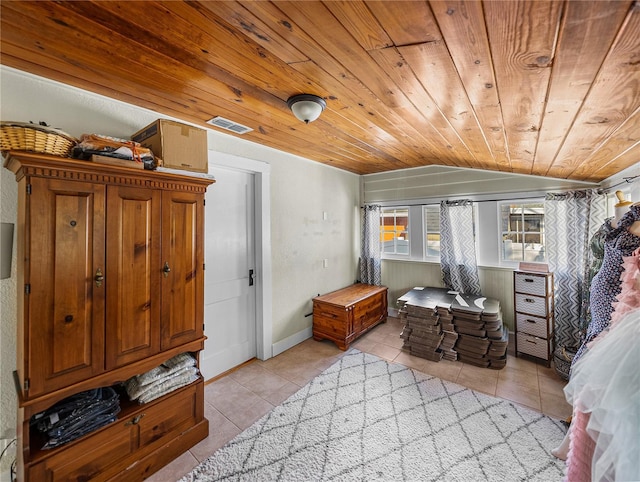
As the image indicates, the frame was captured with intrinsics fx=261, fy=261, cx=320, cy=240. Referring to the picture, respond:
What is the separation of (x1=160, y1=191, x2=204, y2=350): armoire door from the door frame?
1.03 metres

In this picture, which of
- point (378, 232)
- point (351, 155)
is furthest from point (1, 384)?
point (378, 232)

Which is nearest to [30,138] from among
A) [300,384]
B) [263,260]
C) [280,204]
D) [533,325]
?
[263,260]

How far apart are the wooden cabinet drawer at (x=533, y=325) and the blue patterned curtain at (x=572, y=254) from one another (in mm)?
186

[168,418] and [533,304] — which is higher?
[533,304]

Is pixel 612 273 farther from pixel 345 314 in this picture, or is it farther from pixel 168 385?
pixel 168 385

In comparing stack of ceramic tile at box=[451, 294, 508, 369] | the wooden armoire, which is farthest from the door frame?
stack of ceramic tile at box=[451, 294, 508, 369]

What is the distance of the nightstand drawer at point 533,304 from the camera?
2.66 metres

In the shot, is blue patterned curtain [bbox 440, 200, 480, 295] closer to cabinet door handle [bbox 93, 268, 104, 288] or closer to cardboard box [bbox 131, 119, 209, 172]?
cardboard box [bbox 131, 119, 209, 172]

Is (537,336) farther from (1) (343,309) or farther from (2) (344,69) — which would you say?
(2) (344,69)

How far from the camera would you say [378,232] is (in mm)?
4176

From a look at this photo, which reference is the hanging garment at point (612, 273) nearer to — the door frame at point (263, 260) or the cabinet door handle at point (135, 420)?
the door frame at point (263, 260)

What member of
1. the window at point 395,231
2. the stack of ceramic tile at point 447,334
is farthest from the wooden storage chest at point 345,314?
the stack of ceramic tile at point 447,334

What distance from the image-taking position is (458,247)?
351cm

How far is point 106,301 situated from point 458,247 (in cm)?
369
